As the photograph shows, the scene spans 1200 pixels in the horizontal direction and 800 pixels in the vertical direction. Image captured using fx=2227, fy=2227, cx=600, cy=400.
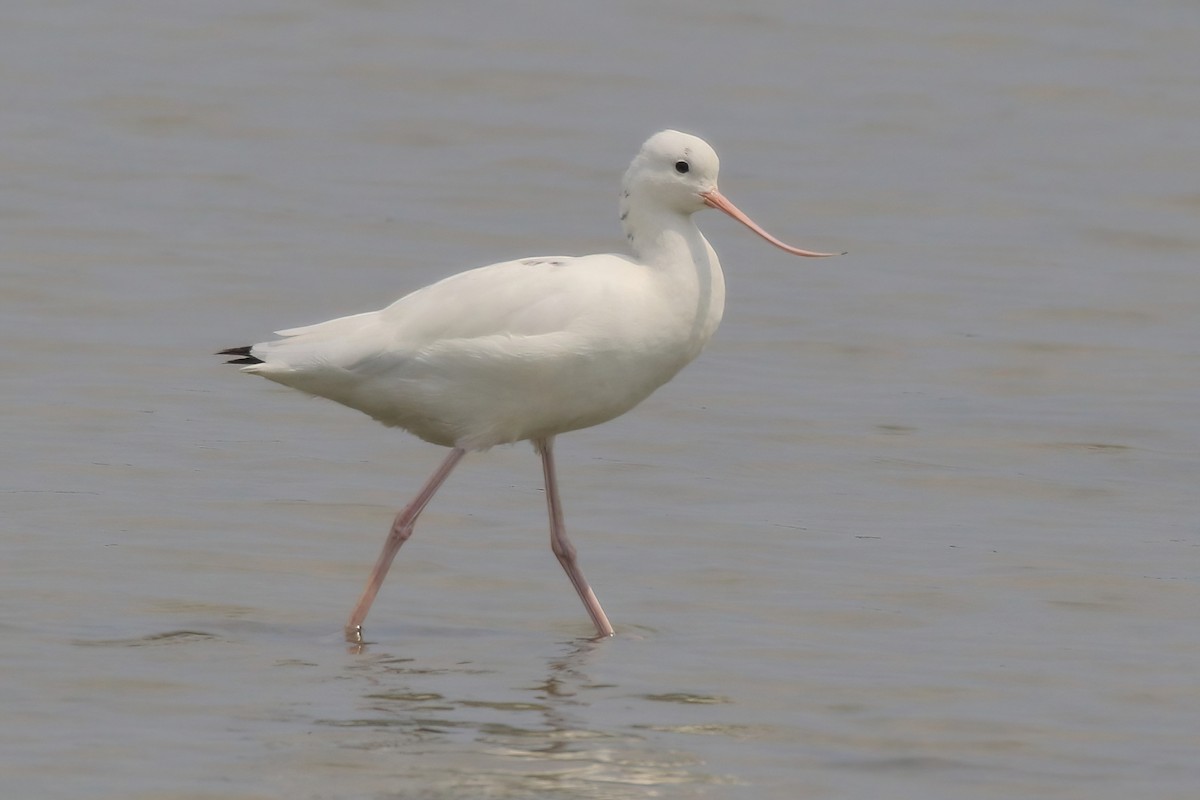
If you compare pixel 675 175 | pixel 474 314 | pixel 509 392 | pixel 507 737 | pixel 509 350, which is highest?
pixel 675 175

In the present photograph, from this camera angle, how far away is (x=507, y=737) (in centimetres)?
781

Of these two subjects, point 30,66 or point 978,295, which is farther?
point 30,66

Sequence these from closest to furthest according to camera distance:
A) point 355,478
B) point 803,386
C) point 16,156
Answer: point 355,478
point 803,386
point 16,156

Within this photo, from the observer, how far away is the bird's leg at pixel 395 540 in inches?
367

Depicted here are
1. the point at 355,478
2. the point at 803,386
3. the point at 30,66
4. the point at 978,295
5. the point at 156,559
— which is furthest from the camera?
the point at 30,66

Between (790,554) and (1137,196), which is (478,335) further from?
(1137,196)

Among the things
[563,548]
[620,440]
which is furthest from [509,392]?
[620,440]

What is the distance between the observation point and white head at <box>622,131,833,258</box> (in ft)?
30.7

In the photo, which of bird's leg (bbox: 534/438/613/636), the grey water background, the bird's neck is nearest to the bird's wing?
the bird's neck

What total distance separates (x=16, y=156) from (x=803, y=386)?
932 centimetres

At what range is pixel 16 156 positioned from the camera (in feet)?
67.7

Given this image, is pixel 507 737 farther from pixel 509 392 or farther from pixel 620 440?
pixel 620 440

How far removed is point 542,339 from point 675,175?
971 millimetres

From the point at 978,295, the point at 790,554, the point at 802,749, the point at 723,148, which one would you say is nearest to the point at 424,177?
the point at 723,148
